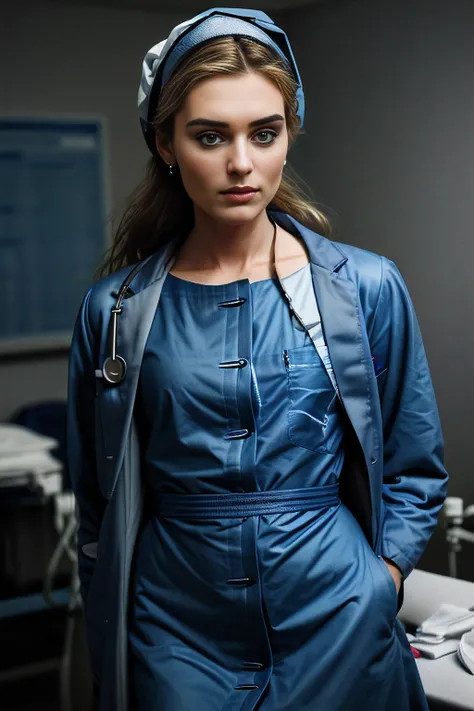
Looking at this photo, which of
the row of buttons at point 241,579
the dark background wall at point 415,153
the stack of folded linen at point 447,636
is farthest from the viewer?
the dark background wall at point 415,153

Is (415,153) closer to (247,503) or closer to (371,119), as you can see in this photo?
(371,119)

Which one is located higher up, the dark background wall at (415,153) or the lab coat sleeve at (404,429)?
the dark background wall at (415,153)

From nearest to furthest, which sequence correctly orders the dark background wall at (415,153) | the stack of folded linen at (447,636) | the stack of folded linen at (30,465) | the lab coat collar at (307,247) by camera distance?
the lab coat collar at (307,247), the stack of folded linen at (447,636), the stack of folded linen at (30,465), the dark background wall at (415,153)

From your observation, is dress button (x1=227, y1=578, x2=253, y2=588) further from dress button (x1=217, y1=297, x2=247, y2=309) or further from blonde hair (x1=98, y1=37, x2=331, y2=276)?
blonde hair (x1=98, y1=37, x2=331, y2=276)

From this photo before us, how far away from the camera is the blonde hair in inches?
49.9

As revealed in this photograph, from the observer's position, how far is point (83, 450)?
148 centimetres

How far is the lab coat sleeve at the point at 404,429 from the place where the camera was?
4.55 ft

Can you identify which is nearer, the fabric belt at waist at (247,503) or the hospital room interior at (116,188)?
the fabric belt at waist at (247,503)

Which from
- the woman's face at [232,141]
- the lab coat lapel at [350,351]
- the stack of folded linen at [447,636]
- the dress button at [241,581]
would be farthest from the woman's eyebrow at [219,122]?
the stack of folded linen at [447,636]

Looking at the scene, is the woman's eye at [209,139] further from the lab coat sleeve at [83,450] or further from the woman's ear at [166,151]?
the lab coat sleeve at [83,450]

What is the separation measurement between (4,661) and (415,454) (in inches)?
92.9

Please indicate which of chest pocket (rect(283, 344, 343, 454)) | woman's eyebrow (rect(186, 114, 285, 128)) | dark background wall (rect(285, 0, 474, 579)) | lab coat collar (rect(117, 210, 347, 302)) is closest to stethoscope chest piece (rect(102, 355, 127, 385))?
lab coat collar (rect(117, 210, 347, 302))

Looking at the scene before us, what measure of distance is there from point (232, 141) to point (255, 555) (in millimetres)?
525

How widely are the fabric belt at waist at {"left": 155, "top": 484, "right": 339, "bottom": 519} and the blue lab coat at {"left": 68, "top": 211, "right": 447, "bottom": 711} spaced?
8cm
